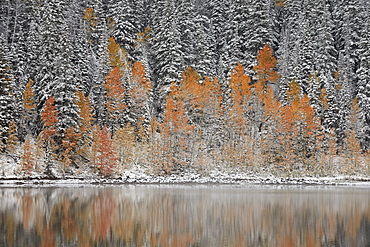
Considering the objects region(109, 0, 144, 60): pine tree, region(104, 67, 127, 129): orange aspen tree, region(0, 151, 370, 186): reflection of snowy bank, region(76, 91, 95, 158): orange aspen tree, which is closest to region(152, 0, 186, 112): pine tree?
region(109, 0, 144, 60): pine tree

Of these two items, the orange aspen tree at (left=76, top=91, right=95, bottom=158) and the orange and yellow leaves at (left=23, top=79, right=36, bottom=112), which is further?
the orange and yellow leaves at (left=23, top=79, right=36, bottom=112)

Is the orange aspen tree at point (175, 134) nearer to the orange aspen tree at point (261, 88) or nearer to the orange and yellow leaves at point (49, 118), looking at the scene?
the orange aspen tree at point (261, 88)

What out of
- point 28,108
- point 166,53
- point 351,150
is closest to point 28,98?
point 28,108

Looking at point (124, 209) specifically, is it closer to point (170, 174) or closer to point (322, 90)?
point (170, 174)

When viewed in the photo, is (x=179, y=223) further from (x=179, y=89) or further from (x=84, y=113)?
(x=179, y=89)

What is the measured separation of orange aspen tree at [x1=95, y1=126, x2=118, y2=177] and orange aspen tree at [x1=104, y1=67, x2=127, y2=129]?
771 cm

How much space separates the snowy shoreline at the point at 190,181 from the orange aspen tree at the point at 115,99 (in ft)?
34.4

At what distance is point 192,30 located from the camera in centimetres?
6550

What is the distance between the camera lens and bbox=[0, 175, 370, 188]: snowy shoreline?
130 feet

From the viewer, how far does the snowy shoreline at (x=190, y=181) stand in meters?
39.5

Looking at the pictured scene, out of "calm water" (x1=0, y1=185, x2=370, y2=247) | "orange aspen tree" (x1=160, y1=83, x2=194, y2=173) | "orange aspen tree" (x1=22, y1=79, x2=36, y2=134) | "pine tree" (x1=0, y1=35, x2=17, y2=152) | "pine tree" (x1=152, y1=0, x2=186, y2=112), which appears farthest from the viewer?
"pine tree" (x1=152, y1=0, x2=186, y2=112)

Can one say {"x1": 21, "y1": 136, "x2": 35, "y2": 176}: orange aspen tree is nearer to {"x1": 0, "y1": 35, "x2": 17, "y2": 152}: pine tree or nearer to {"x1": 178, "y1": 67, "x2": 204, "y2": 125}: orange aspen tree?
{"x1": 0, "y1": 35, "x2": 17, "y2": 152}: pine tree

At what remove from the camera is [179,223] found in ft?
58.8

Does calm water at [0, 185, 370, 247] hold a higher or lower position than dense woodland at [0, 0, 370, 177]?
lower
